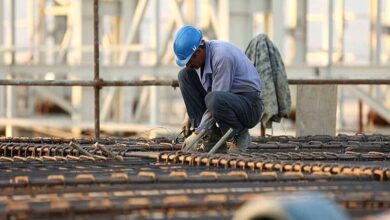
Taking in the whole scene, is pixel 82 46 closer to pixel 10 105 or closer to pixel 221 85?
pixel 10 105

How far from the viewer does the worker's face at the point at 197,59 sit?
939 cm

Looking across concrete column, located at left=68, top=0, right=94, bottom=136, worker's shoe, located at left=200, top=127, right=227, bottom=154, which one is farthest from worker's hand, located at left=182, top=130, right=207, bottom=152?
concrete column, located at left=68, top=0, right=94, bottom=136

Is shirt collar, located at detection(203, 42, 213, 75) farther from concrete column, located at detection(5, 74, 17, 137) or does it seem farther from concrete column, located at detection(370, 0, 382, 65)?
concrete column, located at detection(5, 74, 17, 137)

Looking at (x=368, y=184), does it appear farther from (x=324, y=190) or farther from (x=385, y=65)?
(x=385, y=65)

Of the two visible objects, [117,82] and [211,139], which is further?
[117,82]

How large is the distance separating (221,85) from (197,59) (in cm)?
30

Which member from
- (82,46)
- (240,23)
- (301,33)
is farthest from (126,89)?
(240,23)

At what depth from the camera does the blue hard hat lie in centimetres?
935

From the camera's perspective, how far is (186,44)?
30.7 ft

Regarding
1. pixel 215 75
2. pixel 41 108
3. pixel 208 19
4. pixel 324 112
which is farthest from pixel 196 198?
pixel 41 108

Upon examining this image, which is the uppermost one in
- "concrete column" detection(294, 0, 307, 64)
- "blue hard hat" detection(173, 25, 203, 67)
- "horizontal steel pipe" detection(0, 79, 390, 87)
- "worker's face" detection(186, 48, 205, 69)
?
"concrete column" detection(294, 0, 307, 64)

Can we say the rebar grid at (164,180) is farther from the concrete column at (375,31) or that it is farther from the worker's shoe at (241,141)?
the concrete column at (375,31)

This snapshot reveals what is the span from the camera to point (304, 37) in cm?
2439

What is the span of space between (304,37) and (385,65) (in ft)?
7.21
